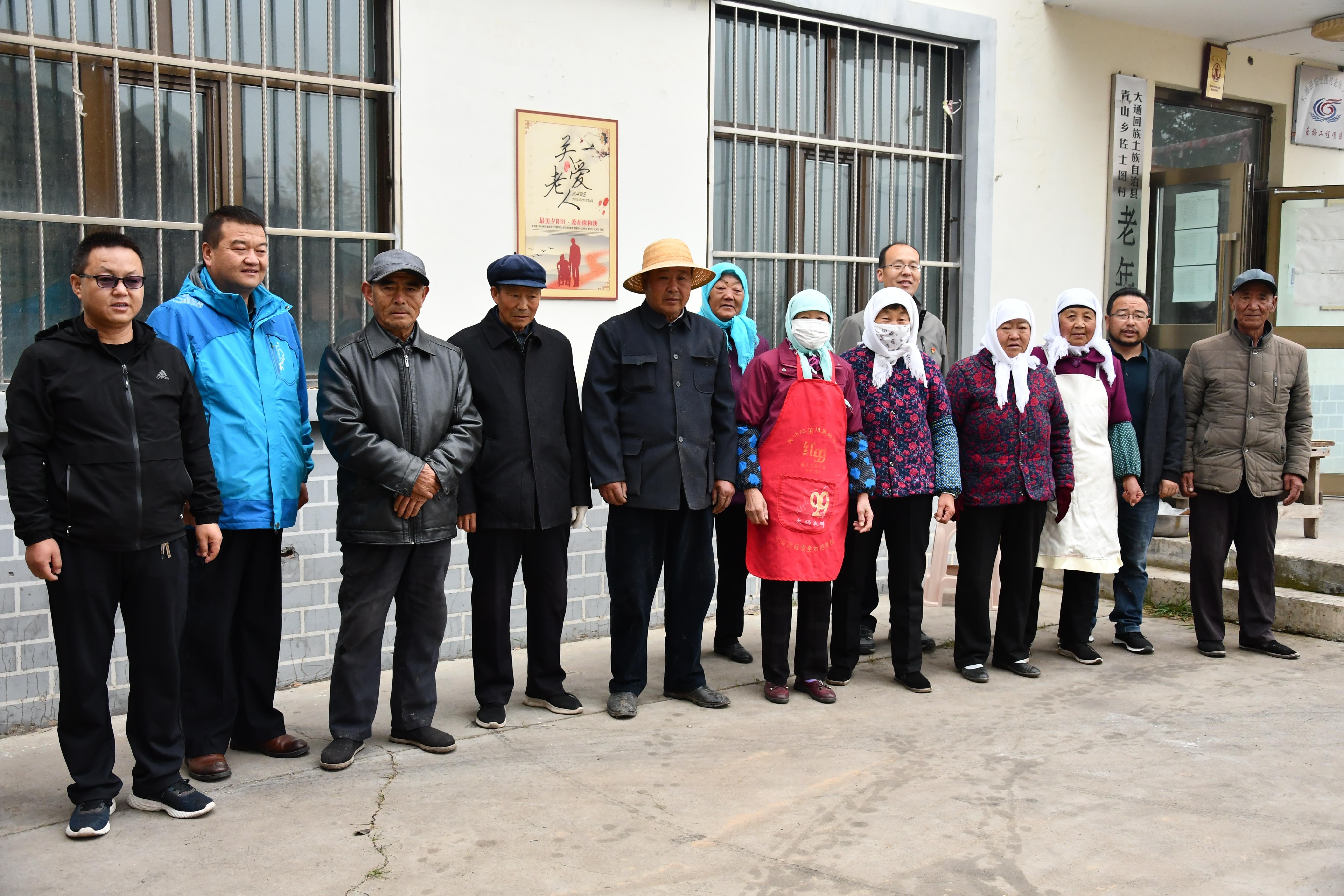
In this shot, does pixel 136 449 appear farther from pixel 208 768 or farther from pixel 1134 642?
pixel 1134 642

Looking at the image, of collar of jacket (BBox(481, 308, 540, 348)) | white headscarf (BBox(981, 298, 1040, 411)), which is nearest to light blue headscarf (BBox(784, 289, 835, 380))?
white headscarf (BBox(981, 298, 1040, 411))

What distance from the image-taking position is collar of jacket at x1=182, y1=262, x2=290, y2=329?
12.8 feet

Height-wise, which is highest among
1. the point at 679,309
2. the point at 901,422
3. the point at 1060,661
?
the point at 679,309

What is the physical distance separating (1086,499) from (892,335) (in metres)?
1.36

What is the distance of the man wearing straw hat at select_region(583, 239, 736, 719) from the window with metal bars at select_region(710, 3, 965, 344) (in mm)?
1865

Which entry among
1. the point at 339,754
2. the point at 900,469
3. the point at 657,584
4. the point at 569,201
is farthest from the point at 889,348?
the point at 339,754

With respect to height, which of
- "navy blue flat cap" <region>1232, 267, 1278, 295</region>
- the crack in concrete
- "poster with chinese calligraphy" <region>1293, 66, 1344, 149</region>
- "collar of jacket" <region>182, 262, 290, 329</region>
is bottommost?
the crack in concrete

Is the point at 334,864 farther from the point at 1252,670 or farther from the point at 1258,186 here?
the point at 1258,186

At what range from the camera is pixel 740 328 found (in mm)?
5652

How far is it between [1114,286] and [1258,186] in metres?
1.76

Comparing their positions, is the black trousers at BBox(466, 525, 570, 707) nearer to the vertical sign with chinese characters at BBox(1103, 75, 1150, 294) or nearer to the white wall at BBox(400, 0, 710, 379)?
the white wall at BBox(400, 0, 710, 379)

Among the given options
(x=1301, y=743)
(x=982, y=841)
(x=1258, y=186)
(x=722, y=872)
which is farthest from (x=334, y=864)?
(x=1258, y=186)

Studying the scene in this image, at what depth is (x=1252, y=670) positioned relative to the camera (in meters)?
5.57

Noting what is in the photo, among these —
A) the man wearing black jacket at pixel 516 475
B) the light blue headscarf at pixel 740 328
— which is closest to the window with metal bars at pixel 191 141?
the man wearing black jacket at pixel 516 475
